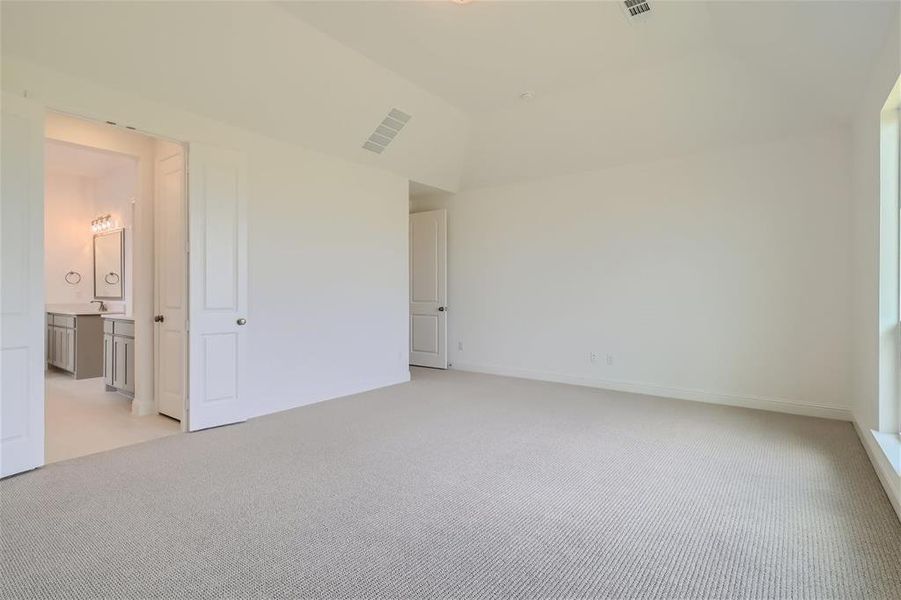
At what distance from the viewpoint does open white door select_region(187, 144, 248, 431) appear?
3.92 m

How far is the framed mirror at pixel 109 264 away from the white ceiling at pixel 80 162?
959 mm

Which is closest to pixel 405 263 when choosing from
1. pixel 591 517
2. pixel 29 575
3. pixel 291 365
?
pixel 291 365

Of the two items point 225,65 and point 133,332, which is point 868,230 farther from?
point 133,332

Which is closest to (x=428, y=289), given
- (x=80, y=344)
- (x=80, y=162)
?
(x=80, y=344)

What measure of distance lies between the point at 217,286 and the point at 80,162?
4.49 metres

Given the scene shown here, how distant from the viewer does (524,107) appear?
5117 millimetres

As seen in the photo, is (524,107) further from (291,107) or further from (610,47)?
(291,107)

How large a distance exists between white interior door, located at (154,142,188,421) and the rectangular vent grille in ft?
12.4

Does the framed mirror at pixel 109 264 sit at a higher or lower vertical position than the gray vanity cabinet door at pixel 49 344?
higher

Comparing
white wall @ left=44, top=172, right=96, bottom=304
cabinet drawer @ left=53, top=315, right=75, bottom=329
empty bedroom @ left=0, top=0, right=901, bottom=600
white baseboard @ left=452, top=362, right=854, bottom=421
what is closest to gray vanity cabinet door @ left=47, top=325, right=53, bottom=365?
cabinet drawer @ left=53, top=315, right=75, bottom=329

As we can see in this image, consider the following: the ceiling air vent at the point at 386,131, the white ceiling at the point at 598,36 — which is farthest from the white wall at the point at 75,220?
the white ceiling at the point at 598,36

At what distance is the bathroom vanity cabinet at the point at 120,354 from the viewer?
4.79m

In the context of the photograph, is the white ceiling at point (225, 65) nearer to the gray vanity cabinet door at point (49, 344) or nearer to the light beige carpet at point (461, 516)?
the light beige carpet at point (461, 516)

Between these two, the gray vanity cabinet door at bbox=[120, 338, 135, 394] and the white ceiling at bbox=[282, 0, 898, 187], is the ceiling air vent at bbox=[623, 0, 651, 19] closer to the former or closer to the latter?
the white ceiling at bbox=[282, 0, 898, 187]
